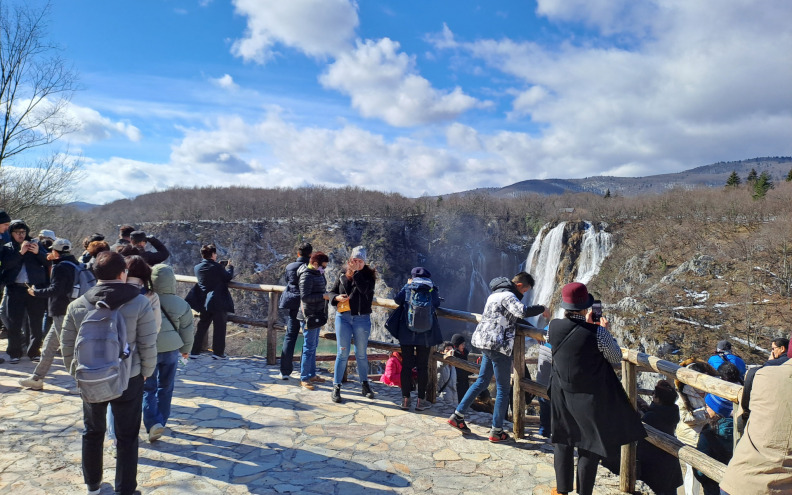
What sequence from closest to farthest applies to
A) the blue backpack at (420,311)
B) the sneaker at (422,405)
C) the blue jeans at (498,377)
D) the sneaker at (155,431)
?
the sneaker at (155,431), the blue jeans at (498,377), the blue backpack at (420,311), the sneaker at (422,405)

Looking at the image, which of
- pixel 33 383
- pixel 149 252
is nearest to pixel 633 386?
pixel 149 252

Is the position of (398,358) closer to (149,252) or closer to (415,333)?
(415,333)

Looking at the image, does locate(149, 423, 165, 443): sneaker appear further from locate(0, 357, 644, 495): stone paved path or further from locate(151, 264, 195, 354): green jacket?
locate(151, 264, 195, 354): green jacket

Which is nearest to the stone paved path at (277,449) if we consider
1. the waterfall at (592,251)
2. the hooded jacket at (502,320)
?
the hooded jacket at (502,320)

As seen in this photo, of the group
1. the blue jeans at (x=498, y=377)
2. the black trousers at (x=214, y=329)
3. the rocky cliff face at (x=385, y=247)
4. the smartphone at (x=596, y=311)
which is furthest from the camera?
the rocky cliff face at (x=385, y=247)

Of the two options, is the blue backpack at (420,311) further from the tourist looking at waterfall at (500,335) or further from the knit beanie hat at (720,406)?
the knit beanie hat at (720,406)

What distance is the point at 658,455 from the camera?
3.93m

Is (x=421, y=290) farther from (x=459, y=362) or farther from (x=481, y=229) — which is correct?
(x=481, y=229)

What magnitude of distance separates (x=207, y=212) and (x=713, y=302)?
207ft

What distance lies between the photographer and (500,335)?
4.32 meters

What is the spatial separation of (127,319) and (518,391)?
361cm

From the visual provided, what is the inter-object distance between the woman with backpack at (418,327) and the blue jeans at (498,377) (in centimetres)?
78

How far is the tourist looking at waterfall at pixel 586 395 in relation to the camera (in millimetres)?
2979

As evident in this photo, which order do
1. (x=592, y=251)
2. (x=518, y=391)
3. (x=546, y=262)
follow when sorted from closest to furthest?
(x=518, y=391) < (x=592, y=251) < (x=546, y=262)
